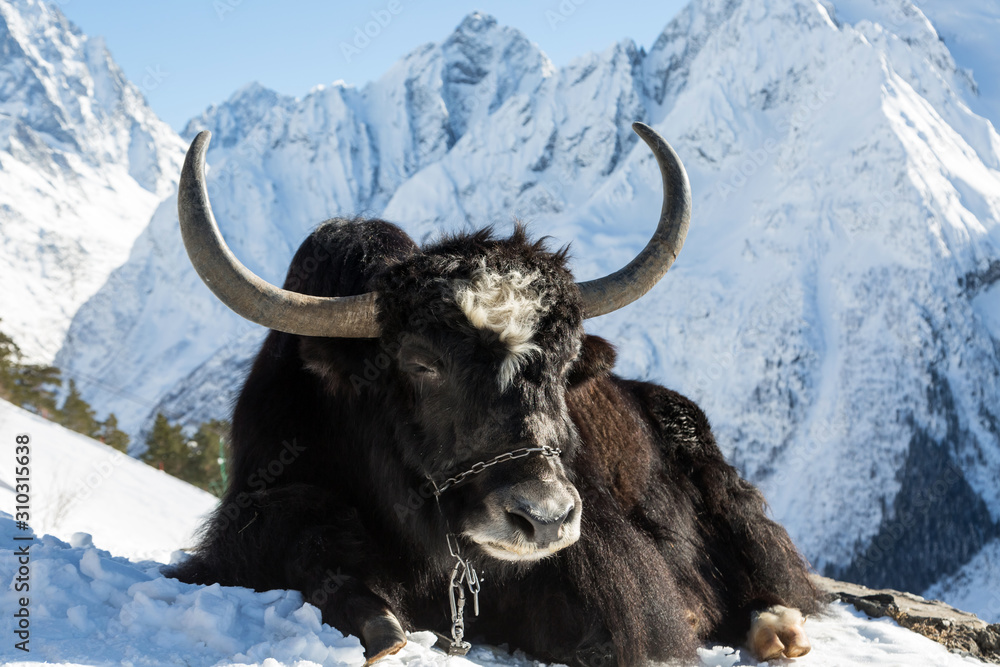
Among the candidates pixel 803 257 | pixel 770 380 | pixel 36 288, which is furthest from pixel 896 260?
pixel 36 288

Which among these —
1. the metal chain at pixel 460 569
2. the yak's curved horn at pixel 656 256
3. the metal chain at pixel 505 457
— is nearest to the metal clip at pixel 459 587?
the metal chain at pixel 460 569

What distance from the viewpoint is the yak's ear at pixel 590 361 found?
345 centimetres

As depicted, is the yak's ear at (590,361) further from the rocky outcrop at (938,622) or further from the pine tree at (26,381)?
the pine tree at (26,381)

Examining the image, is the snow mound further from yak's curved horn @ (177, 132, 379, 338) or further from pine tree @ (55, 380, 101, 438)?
pine tree @ (55, 380, 101, 438)

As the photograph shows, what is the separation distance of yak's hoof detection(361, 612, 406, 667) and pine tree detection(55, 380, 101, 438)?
3390 cm

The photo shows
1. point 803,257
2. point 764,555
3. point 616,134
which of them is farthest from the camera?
point 616,134

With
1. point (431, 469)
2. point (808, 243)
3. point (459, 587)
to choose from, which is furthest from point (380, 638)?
point (808, 243)

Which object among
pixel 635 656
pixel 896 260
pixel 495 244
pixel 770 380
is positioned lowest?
pixel 635 656

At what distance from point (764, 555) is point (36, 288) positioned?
698 ft

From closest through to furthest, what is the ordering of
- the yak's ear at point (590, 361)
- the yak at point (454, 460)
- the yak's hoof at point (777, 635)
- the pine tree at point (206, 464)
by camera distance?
the yak at point (454, 460)
the yak's ear at point (590, 361)
the yak's hoof at point (777, 635)
the pine tree at point (206, 464)

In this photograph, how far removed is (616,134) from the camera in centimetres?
14650

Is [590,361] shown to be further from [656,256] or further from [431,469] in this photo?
[431,469]

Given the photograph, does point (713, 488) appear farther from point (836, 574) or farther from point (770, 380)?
point (770, 380)

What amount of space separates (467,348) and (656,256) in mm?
1246
